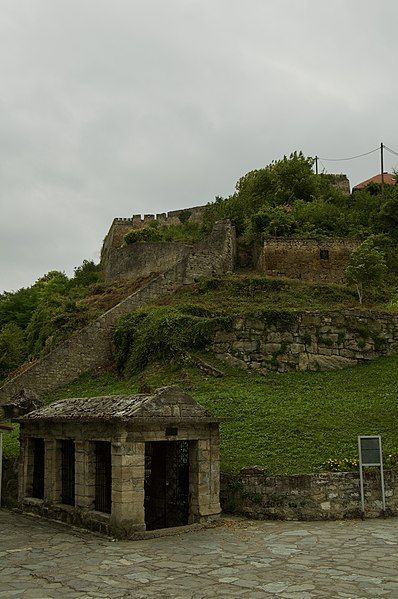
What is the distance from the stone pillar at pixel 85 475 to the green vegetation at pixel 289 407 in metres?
2.91

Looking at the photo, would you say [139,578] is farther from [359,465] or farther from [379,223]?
[379,223]

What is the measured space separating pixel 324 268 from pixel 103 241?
86.9ft

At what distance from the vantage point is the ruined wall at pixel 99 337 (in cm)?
2450

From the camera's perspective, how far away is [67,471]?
1430 centimetres

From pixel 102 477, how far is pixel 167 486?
65.7 inches

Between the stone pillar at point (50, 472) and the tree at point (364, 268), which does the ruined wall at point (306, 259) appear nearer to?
the tree at point (364, 268)

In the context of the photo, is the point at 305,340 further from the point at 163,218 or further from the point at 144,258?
the point at 163,218

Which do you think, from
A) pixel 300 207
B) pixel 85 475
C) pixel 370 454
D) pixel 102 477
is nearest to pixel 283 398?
pixel 370 454

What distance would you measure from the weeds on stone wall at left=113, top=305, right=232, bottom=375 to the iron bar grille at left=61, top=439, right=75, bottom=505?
8340mm

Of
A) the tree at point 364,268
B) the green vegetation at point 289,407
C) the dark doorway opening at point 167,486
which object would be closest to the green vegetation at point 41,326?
the green vegetation at point 289,407

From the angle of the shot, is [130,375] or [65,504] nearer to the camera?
[65,504]

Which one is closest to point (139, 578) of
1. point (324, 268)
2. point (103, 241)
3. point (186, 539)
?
point (186, 539)

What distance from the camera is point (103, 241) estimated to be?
2108 inches

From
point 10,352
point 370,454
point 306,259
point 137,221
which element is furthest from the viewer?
point 137,221
